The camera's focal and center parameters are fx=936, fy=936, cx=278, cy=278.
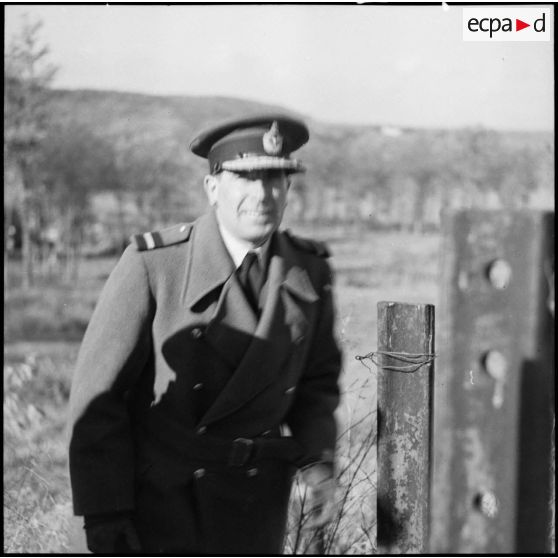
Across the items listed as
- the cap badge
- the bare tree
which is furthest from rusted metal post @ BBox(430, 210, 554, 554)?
the bare tree

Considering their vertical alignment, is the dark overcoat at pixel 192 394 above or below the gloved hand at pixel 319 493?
above

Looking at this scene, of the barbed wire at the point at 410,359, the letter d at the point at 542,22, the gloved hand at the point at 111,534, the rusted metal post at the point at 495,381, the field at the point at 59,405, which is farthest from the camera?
the letter d at the point at 542,22

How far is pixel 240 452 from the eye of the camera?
341 centimetres

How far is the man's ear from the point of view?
3497mm

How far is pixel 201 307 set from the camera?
338cm

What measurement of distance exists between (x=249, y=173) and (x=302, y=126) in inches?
12.9

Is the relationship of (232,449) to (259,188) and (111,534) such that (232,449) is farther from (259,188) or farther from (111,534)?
(259,188)

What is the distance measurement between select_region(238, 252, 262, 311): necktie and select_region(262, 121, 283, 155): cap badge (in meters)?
0.39

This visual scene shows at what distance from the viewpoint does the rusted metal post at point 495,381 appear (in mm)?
2070

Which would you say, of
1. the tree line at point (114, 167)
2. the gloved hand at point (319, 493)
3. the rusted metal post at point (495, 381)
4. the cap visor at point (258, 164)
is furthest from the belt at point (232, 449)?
the rusted metal post at point (495, 381)

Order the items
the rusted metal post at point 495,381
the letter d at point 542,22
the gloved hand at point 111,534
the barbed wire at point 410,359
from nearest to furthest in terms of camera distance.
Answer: the rusted metal post at point 495,381
the barbed wire at point 410,359
the gloved hand at point 111,534
the letter d at point 542,22

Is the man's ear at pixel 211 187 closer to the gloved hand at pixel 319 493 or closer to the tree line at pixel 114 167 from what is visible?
the tree line at pixel 114 167

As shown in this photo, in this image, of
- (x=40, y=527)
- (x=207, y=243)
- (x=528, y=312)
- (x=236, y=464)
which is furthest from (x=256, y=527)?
(x=528, y=312)

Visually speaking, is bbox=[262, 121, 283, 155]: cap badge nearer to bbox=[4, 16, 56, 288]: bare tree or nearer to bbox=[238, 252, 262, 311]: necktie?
bbox=[238, 252, 262, 311]: necktie
